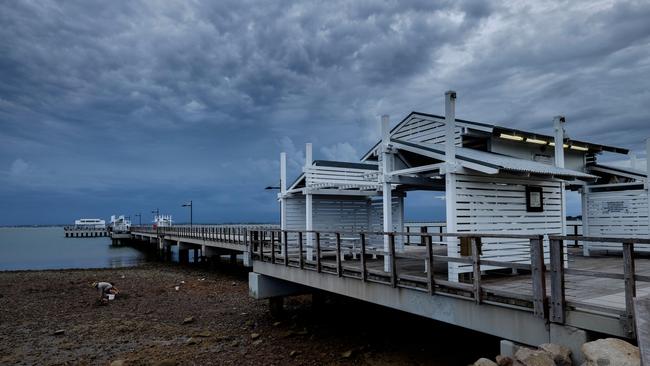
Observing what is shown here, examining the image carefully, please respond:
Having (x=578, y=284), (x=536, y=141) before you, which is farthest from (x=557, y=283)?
(x=536, y=141)

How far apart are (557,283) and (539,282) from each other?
9.4 inches

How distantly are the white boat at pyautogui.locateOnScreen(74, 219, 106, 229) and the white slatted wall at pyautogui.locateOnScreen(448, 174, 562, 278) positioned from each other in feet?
381

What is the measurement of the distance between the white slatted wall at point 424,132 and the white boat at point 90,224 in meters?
114

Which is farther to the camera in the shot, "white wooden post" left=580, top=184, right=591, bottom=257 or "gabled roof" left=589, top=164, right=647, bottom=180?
"white wooden post" left=580, top=184, right=591, bottom=257

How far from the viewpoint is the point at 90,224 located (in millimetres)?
116938

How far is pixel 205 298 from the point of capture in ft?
59.2

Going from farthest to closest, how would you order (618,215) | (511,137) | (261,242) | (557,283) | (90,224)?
(90,224), (261,242), (618,215), (511,137), (557,283)

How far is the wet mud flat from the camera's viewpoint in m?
10.1

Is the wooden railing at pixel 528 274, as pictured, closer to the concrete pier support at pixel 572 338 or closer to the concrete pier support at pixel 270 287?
the concrete pier support at pixel 572 338

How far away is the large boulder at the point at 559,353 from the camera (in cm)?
502

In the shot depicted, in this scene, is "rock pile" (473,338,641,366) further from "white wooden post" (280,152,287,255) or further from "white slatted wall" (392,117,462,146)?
"white wooden post" (280,152,287,255)

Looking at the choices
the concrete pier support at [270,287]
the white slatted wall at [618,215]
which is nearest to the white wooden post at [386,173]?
the concrete pier support at [270,287]

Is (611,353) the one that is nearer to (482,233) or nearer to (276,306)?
(482,233)

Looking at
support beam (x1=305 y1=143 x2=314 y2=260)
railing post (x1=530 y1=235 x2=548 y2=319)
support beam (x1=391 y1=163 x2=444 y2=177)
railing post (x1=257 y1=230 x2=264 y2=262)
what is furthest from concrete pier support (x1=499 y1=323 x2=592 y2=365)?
railing post (x1=257 y1=230 x2=264 y2=262)
